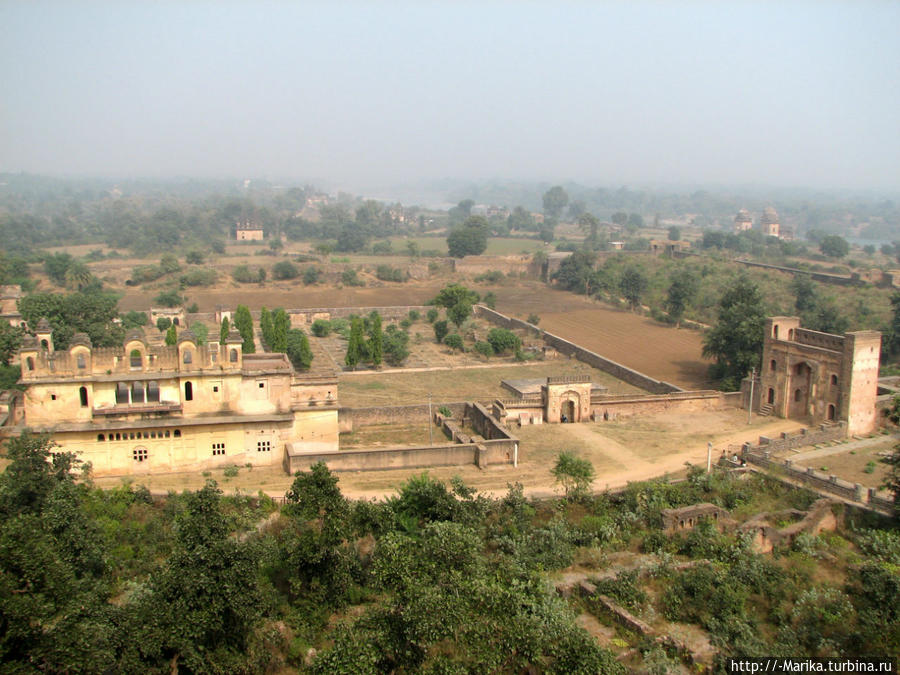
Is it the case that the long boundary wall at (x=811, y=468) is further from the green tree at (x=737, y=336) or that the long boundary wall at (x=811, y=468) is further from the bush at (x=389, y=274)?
the bush at (x=389, y=274)

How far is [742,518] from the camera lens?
1933 cm

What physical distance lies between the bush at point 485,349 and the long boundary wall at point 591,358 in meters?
4.12

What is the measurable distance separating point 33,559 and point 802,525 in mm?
15991

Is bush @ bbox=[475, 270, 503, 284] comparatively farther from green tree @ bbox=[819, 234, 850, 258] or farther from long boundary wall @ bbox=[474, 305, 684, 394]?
green tree @ bbox=[819, 234, 850, 258]

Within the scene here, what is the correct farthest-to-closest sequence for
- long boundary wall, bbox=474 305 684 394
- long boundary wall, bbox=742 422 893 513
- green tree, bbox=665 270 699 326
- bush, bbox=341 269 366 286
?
bush, bbox=341 269 366 286 → green tree, bbox=665 270 699 326 → long boundary wall, bbox=474 305 684 394 → long boundary wall, bbox=742 422 893 513

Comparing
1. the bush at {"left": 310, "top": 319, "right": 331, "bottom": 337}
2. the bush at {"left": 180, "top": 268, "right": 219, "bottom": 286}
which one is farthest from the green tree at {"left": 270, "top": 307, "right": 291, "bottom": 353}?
the bush at {"left": 180, "top": 268, "right": 219, "bottom": 286}

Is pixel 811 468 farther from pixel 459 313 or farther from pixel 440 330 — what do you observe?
pixel 459 313

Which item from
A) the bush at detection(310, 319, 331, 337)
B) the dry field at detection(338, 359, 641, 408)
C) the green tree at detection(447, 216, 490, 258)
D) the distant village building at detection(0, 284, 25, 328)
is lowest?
the dry field at detection(338, 359, 641, 408)

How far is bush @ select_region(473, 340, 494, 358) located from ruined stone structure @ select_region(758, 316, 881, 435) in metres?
14.5

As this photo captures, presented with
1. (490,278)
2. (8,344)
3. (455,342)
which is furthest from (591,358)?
(490,278)

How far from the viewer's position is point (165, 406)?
890 inches

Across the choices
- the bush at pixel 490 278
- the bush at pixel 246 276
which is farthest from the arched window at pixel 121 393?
the bush at pixel 490 278

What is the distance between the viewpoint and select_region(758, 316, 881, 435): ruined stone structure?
27422 mm

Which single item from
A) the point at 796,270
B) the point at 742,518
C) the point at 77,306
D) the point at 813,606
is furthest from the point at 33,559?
the point at 796,270
